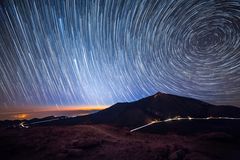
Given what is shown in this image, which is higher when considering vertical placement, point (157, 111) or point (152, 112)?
point (157, 111)

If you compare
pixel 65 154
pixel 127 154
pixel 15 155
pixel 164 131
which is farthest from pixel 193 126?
pixel 15 155

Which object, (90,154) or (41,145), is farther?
(41,145)

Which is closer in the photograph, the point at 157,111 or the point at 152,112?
the point at 152,112

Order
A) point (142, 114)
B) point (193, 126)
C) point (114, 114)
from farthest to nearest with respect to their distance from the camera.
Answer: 1. point (114, 114)
2. point (142, 114)
3. point (193, 126)

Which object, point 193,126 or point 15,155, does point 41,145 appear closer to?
point 15,155

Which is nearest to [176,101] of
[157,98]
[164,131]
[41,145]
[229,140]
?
[157,98]

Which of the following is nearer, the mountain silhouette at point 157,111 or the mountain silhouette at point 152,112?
the mountain silhouette at point 152,112

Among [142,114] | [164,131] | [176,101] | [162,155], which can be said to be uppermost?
[176,101]

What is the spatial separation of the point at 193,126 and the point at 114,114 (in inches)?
1256

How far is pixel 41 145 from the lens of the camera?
3831 centimetres

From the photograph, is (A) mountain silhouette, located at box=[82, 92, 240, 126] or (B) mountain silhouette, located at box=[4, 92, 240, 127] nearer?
(B) mountain silhouette, located at box=[4, 92, 240, 127]

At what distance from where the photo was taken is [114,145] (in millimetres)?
37031

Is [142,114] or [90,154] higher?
[142,114]

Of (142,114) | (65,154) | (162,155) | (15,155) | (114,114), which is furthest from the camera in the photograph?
(114,114)
